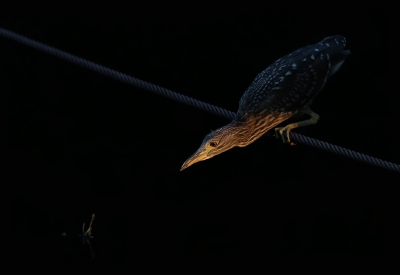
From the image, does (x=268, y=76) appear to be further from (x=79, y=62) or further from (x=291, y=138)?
(x=79, y=62)

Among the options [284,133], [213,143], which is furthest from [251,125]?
[213,143]

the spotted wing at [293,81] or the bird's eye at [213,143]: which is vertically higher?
the spotted wing at [293,81]

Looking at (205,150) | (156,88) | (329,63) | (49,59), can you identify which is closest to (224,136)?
(205,150)

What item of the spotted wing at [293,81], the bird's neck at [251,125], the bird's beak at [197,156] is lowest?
the bird's beak at [197,156]

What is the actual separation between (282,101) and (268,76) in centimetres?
17

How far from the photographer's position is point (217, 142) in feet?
13.3

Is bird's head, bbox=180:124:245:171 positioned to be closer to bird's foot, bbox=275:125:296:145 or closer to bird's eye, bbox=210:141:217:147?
bird's eye, bbox=210:141:217:147

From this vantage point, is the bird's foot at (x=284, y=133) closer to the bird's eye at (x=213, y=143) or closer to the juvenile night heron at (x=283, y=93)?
the juvenile night heron at (x=283, y=93)

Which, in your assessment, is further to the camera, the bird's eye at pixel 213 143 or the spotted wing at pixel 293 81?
the spotted wing at pixel 293 81

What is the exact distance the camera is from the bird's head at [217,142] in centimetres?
393

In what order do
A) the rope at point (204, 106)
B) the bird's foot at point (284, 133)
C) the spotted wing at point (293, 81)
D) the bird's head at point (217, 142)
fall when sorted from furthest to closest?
the spotted wing at point (293, 81) → the bird's foot at point (284, 133) → the bird's head at point (217, 142) → the rope at point (204, 106)

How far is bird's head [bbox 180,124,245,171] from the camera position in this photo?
3930 millimetres

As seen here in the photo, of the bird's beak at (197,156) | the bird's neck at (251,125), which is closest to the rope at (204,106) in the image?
the bird's neck at (251,125)

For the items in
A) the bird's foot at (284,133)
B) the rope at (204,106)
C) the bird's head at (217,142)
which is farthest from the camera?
the bird's foot at (284,133)
